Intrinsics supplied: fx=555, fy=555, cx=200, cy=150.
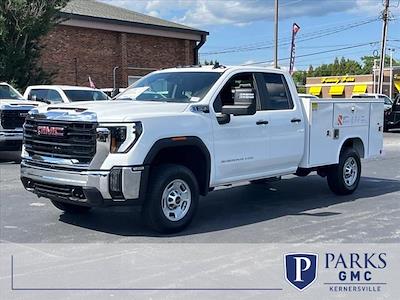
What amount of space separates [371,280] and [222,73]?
137 inches

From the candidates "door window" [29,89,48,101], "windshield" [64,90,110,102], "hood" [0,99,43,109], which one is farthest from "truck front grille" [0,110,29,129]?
"door window" [29,89,48,101]

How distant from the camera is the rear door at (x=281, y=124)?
7676mm

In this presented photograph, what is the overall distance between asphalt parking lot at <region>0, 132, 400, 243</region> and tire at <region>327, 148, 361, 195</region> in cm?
18

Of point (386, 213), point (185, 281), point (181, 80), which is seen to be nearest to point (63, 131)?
point (181, 80)

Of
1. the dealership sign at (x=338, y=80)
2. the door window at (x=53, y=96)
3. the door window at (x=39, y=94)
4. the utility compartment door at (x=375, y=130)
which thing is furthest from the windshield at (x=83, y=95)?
the dealership sign at (x=338, y=80)

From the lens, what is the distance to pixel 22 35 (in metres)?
19.8

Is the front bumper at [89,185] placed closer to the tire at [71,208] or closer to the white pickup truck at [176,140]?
the white pickup truck at [176,140]

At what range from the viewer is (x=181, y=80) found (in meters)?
7.46

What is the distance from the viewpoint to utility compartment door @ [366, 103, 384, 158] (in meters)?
9.59

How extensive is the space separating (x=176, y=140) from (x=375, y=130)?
4.72 m

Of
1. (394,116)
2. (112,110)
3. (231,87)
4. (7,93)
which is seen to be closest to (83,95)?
(7,93)

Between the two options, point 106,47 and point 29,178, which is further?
point 106,47

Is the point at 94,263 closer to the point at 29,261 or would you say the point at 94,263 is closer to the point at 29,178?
the point at 29,261

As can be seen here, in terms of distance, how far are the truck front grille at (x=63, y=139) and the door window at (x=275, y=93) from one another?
265 centimetres
